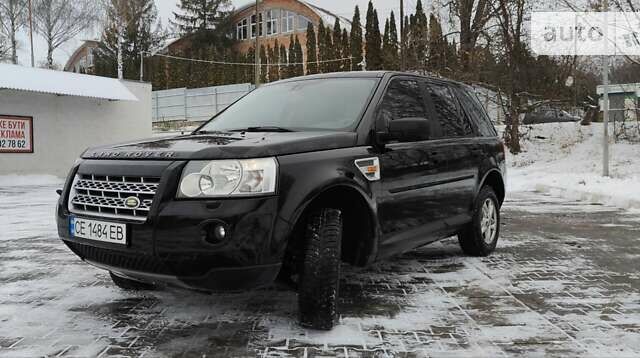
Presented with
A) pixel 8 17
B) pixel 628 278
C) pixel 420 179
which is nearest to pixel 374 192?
pixel 420 179

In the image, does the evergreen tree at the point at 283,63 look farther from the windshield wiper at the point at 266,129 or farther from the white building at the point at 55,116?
the windshield wiper at the point at 266,129

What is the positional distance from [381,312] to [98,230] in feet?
6.26

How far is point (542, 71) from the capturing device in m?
20.1

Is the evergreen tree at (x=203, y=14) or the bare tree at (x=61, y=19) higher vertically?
the evergreen tree at (x=203, y=14)

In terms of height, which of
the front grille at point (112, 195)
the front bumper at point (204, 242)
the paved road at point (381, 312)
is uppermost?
the front grille at point (112, 195)

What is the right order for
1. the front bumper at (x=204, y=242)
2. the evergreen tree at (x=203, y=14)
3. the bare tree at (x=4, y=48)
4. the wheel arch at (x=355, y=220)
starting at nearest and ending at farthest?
the front bumper at (x=204, y=242)
the wheel arch at (x=355, y=220)
the bare tree at (x=4, y=48)
the evergreen tree at (x=203, y=14)

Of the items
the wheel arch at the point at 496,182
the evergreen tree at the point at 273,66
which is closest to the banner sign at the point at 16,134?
the wheel arch at the point at 496,182

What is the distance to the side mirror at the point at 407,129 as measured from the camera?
3.92 m

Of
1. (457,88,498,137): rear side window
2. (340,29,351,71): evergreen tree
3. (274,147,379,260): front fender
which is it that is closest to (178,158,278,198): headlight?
(274,147,379,260): front fender

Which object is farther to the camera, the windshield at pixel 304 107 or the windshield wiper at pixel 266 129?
the windshield at pixel 304 107

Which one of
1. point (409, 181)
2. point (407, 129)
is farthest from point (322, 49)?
point (407, 129)

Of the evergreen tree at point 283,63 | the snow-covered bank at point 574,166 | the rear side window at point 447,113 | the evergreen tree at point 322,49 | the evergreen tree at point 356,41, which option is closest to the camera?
the rear side window at point 447,113

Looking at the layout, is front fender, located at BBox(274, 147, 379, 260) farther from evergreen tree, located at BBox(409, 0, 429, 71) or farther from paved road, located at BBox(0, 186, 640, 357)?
evergreen tree, located at BBox(409, 0, 429, 71)

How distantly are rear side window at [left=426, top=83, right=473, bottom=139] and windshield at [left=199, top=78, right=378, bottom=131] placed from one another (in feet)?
2.88
